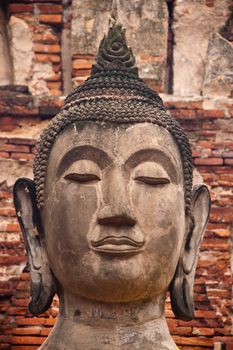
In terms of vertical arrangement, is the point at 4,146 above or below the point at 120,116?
below

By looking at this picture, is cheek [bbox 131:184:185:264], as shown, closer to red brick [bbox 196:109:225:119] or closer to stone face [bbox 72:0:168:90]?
red brick [bbox 196:109:225:119]

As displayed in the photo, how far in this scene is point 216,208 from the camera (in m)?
6.67

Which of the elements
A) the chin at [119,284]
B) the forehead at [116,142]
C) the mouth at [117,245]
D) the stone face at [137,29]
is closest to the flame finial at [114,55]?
the forehead at [116,142]

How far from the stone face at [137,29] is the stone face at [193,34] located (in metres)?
0.20

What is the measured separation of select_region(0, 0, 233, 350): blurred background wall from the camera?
636 cm

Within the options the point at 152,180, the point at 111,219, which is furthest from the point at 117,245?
the point at 152,180

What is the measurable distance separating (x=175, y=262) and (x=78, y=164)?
0.69 meters

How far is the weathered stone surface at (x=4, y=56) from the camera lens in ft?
24.1

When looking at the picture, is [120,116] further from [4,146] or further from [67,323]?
[4,146]

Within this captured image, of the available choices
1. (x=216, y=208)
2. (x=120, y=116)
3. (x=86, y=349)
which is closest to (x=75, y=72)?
(x=216, y=208)

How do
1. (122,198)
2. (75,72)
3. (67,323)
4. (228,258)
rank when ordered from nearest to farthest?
1. (122,198)
2. (67,323)
3. (228,258)
4. (75,72)

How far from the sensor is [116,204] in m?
3.80

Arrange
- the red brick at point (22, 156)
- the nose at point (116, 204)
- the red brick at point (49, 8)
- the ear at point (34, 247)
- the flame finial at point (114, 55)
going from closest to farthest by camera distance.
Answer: the nose at point (116, 204) → the ear at point (34, 247) → the flame finial at point (114, 55) → the red brick at point (22, 156) → the red brick at point (49, 8)

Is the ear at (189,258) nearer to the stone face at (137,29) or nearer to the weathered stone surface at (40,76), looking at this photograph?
the stone face at (137,29)
